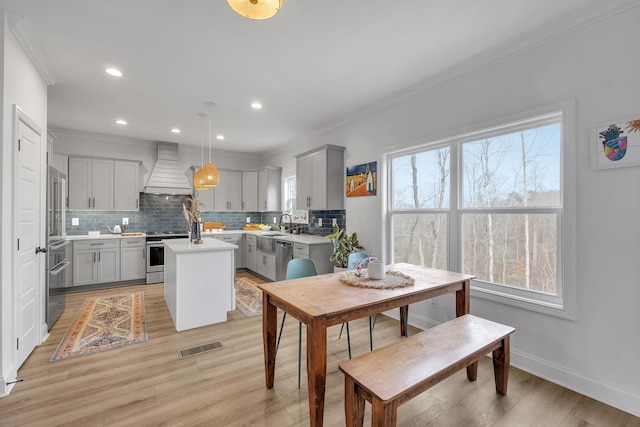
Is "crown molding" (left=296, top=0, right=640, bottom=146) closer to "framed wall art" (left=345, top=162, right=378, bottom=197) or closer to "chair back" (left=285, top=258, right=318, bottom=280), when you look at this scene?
"framed wall art" (left=345, top=162, right=378, bottom=197)

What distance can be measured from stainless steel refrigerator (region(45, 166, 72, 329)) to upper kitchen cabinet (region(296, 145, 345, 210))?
10.4ft

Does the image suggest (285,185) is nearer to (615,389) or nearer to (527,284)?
(527,284)

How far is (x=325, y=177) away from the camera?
14.3ft

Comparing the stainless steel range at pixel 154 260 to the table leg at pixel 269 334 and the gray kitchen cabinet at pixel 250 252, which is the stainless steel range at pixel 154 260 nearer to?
the gray kitchen cabinet at pixel 250 252

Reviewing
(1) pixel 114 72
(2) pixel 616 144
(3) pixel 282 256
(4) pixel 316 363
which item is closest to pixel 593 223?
(2) pixel 616 144

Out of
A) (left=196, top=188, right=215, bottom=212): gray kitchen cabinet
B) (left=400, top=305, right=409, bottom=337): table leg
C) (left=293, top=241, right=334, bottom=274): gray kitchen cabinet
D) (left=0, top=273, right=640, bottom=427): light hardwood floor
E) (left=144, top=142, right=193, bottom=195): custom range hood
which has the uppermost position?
(left=144, top=142, right=193, bottom=195): custom range hood

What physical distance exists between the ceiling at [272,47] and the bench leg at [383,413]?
244 centimetres

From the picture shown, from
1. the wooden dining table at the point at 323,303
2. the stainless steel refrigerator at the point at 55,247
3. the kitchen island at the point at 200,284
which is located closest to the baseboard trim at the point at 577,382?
the wooden dining table at the point at 323,303

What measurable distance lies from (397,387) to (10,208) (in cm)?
298

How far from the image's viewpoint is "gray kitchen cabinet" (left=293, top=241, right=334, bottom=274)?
168 inches

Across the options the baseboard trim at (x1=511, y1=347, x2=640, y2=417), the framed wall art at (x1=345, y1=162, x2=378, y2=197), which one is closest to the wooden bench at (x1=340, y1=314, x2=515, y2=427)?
the baseboard trim at (x1=511, y1=347, x2=640, y2=417)

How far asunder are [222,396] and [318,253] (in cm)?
250

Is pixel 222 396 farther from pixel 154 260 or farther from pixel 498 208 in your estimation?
pixel 154 260

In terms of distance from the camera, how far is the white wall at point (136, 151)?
5.10m
